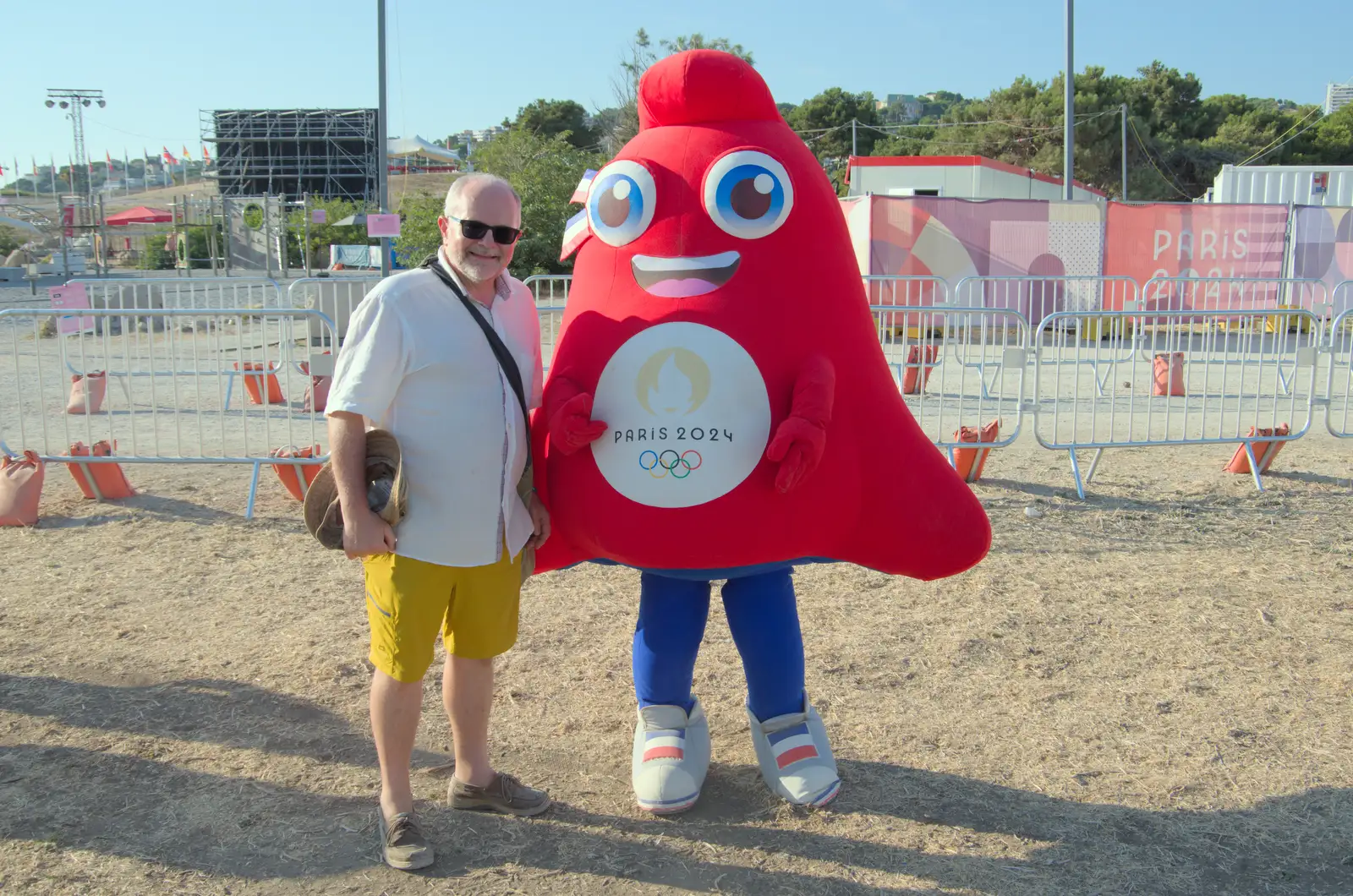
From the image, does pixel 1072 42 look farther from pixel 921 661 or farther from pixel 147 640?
pixel 147 640

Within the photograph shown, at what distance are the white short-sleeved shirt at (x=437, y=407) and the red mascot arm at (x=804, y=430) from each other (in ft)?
2.32

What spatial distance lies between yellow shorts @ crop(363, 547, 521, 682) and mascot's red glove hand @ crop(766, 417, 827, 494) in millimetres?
780

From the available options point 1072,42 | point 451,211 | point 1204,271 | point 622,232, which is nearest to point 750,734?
point 622,232

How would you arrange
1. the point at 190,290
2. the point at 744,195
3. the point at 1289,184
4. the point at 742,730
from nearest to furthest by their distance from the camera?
the point at 744,195 → the point at 742,730 → the point at 190,290 → the point at 1289,184

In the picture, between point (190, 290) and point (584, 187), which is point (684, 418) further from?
point (190, 290)

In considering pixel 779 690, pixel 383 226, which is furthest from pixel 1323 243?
pixel 779 690

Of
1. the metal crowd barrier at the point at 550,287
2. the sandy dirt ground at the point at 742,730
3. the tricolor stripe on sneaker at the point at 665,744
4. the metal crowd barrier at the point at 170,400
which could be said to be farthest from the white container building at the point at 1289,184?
the tricolor stripe on sneaker at the point at 665,744

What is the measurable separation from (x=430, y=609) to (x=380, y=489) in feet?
1.13

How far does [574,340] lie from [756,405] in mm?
571

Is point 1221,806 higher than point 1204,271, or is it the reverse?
point 1204,271

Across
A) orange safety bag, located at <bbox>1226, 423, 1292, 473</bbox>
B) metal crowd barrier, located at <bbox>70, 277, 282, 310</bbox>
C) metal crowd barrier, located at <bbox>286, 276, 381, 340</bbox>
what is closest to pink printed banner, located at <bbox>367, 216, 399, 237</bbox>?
metal crowd barrier, located at <bbox>70, 277, 282, 310</bbox>

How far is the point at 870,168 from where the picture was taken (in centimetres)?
2166

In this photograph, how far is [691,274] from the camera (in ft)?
9.33

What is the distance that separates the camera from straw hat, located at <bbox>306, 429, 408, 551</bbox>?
2631 millimetres
